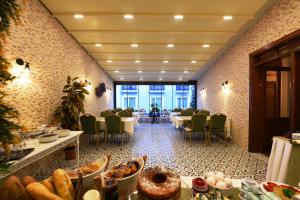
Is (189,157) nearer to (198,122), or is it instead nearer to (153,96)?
(198,122)

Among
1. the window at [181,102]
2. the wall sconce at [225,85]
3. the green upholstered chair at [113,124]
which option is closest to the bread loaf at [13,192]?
the green upholstered chair at [113,124]

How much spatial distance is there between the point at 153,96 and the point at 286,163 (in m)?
12.1

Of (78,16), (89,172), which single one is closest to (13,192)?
(89,172)

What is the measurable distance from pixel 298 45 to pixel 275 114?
2044mm

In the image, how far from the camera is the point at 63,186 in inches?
37.4

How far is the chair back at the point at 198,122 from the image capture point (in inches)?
203

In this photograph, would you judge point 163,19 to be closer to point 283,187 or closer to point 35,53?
point 35,53

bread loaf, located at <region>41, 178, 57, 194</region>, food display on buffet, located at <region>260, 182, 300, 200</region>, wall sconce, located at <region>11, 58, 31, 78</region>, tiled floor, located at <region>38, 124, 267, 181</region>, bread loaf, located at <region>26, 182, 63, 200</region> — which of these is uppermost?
wall sconce, located at <region>11, 58, 31, 78</region>

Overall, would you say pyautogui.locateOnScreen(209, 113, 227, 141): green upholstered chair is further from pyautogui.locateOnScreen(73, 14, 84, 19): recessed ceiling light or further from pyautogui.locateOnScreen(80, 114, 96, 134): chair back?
pyautogui.locateOnScreen(73, 14, 84, 19): recessed ceiling light

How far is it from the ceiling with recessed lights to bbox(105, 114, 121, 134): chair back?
7.39 feet

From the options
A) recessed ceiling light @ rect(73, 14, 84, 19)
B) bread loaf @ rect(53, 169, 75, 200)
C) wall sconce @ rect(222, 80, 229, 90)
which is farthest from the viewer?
wall sconce @ rect(222, 80, 229, 90)

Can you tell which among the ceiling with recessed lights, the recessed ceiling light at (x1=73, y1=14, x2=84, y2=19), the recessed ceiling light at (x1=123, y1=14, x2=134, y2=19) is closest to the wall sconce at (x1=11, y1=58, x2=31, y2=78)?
the ceiling with recessed lights

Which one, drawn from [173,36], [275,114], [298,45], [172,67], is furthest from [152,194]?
[172,67]

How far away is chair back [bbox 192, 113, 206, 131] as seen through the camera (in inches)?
203
